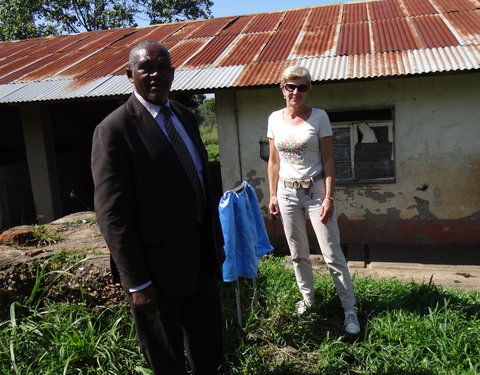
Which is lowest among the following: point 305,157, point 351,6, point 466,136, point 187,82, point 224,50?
point 466,136

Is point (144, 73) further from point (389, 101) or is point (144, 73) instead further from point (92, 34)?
point (92, 34)

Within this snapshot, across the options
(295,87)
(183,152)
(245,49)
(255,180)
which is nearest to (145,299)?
(183,152)

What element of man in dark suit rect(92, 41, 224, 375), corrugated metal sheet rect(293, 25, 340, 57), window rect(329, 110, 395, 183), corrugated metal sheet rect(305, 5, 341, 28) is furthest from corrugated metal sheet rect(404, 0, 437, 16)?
man in dark suit rect(92, 41, 224, 375)

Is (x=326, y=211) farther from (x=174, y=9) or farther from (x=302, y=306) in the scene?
(x=174, y=9)

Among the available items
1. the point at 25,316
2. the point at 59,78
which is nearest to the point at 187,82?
the point at 59,78

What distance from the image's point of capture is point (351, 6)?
27.1ft

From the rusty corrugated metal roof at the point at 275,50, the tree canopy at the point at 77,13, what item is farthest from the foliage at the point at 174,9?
the rusty corrugated metal roof at the point at 275,50

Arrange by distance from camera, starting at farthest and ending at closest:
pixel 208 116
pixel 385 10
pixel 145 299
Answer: pixel 208 116, pixel 385 10, pixel 145 299

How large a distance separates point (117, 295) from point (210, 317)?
3.65ft

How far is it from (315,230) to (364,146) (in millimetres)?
3076

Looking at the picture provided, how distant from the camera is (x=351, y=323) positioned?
3068 millimetres

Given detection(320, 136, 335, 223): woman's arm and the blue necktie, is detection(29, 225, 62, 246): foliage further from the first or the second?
detection(320, 136, 335, 223): woman's arm

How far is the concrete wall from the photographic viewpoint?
5.33m

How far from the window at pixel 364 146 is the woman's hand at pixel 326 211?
3.01 m
